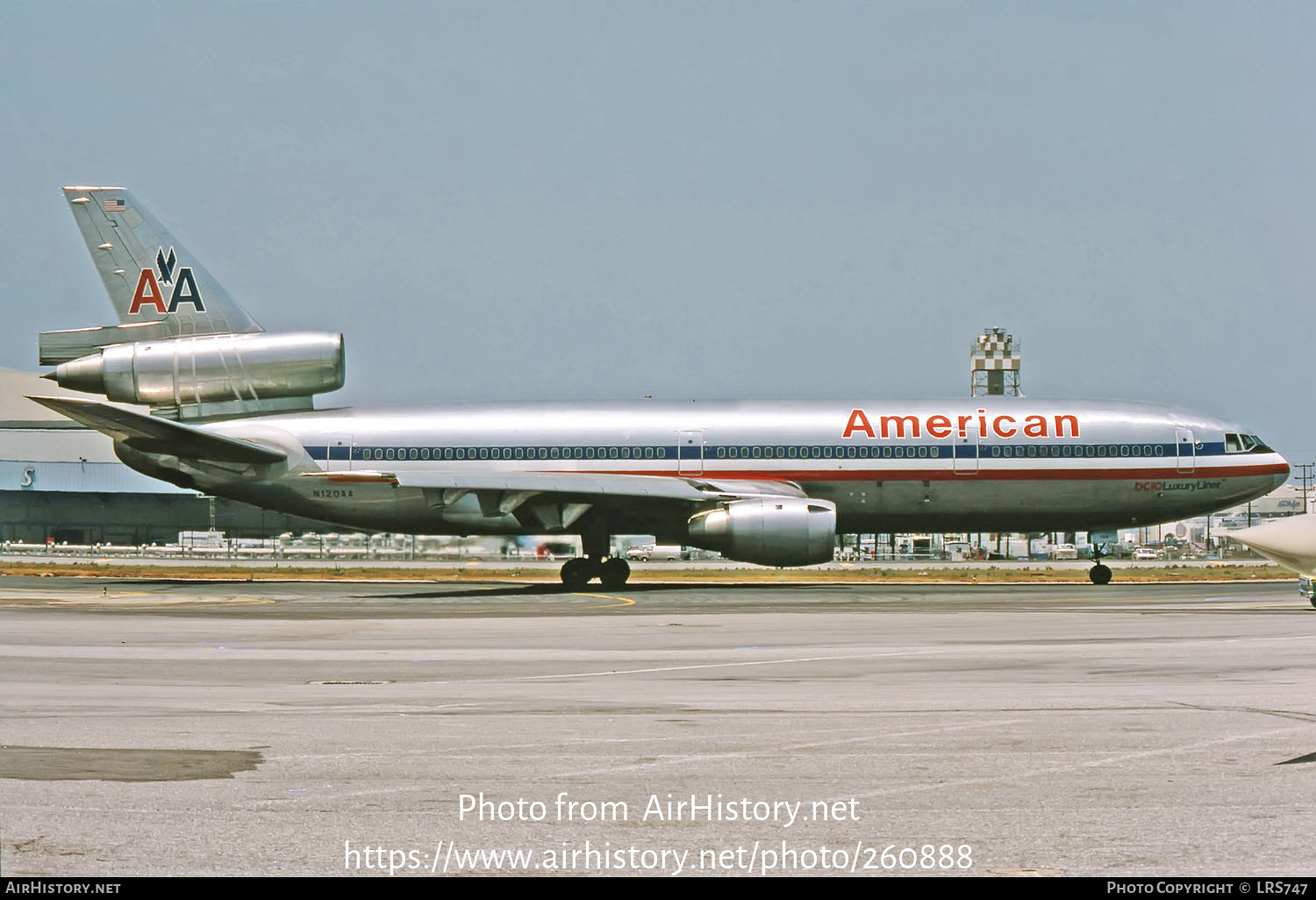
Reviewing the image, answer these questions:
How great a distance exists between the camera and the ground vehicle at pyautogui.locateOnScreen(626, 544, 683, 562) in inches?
3007

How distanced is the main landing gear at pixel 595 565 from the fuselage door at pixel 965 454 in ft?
28.3

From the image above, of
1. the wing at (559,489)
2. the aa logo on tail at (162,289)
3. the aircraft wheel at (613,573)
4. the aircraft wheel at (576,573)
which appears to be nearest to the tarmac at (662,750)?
the wing at (559,489)

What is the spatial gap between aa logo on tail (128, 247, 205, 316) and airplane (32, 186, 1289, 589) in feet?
0.15

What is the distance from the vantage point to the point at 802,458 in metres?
35.7

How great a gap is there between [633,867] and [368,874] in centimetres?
121

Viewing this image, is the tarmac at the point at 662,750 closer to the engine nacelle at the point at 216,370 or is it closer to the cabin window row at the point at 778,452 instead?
the cabin window row at the point at 778,452

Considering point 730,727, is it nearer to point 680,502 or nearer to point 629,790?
point 629,790

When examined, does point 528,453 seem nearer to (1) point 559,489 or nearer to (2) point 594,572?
(1) point 559,489

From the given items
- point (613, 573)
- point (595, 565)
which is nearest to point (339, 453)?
point (595, 565)

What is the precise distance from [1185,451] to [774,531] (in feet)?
37.6

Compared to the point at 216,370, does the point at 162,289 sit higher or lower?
higher

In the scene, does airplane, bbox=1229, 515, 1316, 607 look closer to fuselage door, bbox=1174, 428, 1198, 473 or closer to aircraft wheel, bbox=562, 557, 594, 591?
fuselage door, bbox=1174, 428, 1198, 473

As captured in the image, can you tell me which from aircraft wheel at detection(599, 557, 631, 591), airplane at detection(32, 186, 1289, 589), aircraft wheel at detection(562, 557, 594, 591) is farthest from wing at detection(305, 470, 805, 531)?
aircraft wheel at detection(599, 557, 631, 591)

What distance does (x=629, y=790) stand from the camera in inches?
335
